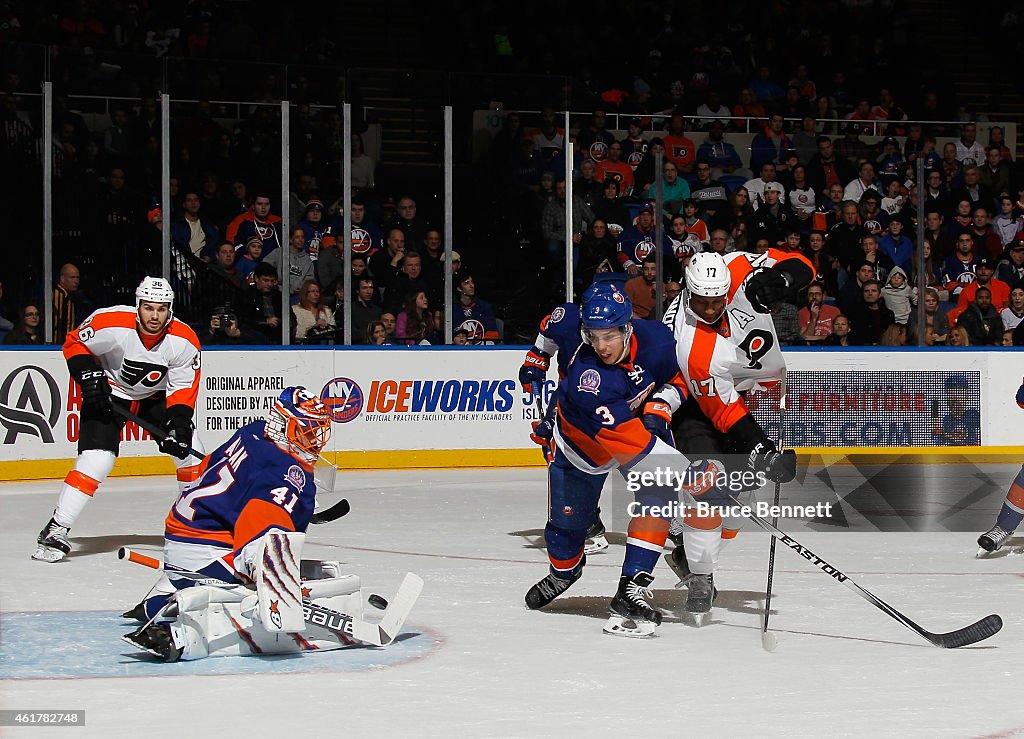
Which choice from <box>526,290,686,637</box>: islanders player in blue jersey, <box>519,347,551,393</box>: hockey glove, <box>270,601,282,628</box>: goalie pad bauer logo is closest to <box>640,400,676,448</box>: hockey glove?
<box>526,290,686,637</box>: islanders player in blue jersey

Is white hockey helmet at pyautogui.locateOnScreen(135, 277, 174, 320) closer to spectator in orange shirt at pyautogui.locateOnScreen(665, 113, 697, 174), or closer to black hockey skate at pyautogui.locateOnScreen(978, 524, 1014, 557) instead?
black hockey skate at pyautogui.locateOnScreen(978, 524, 1014, 557)

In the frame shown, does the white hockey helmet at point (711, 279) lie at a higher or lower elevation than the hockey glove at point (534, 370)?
higher

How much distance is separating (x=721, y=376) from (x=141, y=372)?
9.86ft

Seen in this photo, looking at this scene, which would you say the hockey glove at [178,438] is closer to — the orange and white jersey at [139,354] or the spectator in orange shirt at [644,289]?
the orange and white jersey at [139,354]

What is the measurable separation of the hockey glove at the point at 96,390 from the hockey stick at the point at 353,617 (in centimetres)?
219

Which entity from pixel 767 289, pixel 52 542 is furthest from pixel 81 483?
pixel 767 289

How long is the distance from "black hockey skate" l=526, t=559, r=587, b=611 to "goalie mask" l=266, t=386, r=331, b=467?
51.2 inches

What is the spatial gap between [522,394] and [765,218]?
229 centimetres

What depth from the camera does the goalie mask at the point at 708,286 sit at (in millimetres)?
5797

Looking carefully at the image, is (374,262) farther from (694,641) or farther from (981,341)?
(694,641)

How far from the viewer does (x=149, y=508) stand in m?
9.16

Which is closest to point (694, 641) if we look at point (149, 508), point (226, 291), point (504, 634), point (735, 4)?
point (504, 634)

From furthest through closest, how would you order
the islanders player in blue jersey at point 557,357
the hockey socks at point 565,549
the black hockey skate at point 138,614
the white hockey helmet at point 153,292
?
the islanders player in blue jersey at point 557,357, the white hockey helmet at point 153,292, the hockey socks at point 565,549, the black hockey skate at point 138,614

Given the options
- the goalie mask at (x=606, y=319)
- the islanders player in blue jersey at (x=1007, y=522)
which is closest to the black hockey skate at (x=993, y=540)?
the islanders player in blue jersey at (x=1007, y=522)
